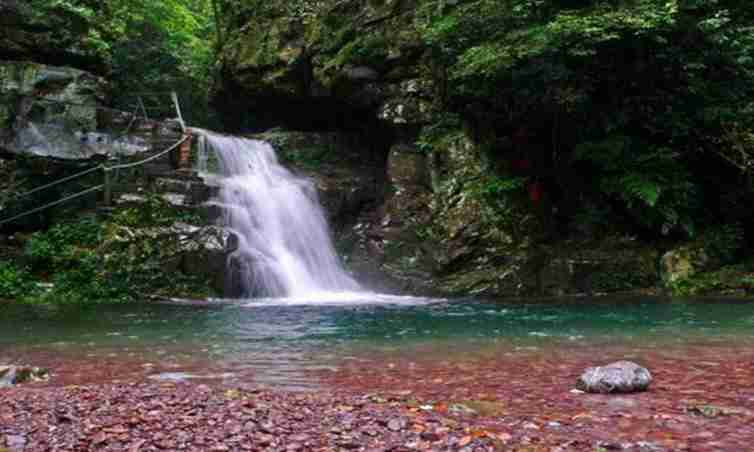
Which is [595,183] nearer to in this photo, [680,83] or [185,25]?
[680,83]

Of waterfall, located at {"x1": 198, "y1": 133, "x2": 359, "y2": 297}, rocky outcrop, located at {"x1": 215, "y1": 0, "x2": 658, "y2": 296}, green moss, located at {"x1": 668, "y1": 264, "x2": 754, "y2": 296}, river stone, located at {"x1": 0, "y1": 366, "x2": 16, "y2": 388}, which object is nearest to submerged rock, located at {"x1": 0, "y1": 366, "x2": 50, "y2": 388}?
river stone, located at {"x1": 0, "y1": 366, "x2": 16, "y2": 388}

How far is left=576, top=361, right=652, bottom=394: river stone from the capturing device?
530cm

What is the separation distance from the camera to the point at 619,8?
14141 millimetres

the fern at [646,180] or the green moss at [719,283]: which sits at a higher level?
the fern at [646,180]

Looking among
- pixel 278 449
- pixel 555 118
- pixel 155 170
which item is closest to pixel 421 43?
pixel 555 118

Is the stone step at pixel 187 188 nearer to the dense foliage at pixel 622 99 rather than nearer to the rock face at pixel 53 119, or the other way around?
the rock face at pixel 53 119

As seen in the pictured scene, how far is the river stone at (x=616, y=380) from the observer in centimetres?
530

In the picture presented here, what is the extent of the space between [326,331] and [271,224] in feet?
26.9

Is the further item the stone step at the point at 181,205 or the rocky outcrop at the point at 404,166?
the stone step at the point at 181,205

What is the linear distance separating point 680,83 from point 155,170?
1360cm

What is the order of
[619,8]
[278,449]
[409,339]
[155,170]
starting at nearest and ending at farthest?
1. [278,449]
2. [409,339]
3. [619,8]
4. [155,170]

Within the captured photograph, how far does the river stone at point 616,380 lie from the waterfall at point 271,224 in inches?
426

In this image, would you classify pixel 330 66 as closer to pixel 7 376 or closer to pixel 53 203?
pixel 53 203

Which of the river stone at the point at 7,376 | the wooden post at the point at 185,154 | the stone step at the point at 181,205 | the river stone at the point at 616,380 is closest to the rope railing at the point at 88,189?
the stone step at the point at 181,205
